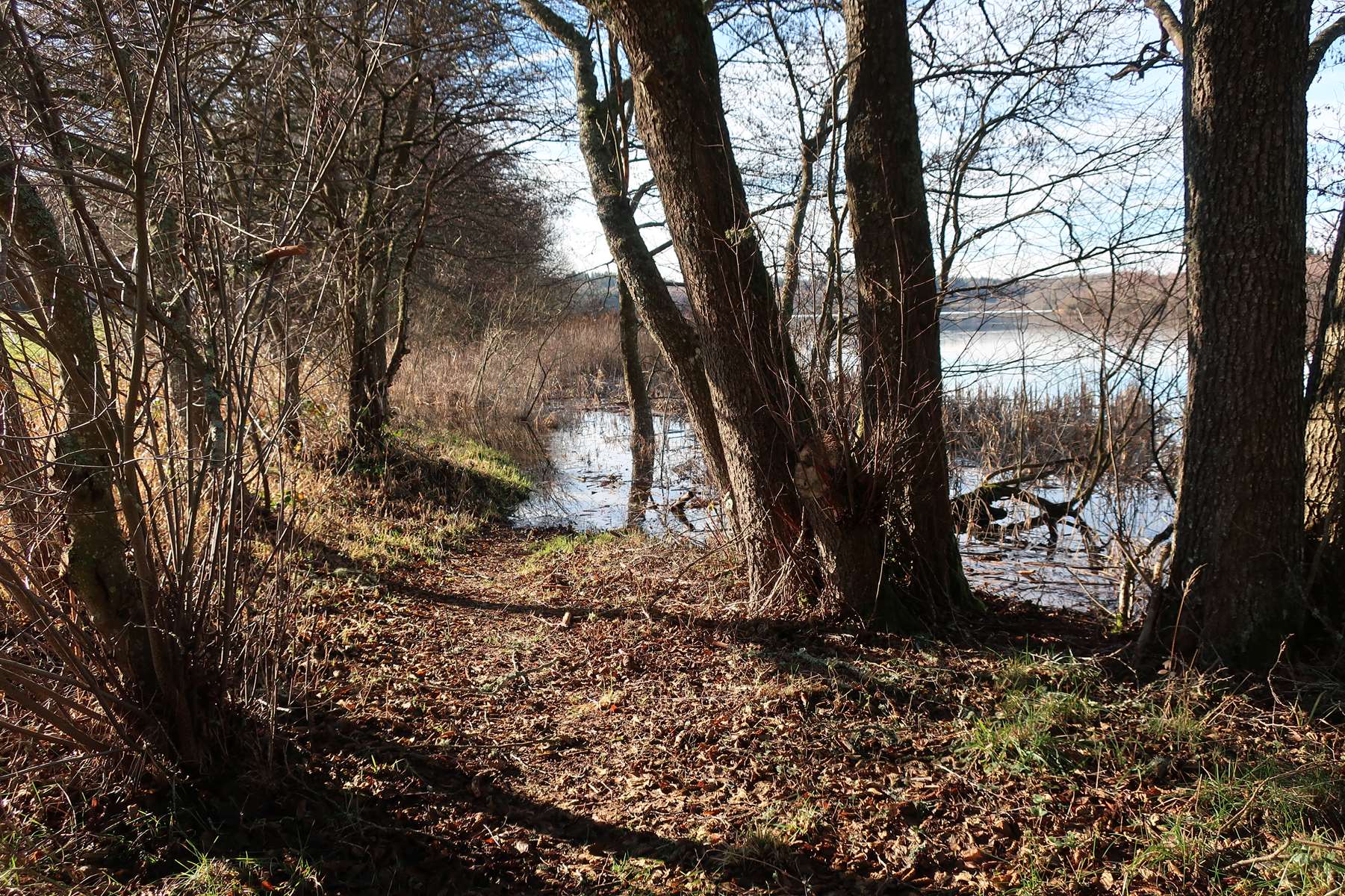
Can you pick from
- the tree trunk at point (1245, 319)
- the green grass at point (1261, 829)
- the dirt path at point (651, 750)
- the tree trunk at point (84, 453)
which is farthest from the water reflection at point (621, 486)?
the tree trunk at point (84, 453)

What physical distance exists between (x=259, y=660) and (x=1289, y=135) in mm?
4929

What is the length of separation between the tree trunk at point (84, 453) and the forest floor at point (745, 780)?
1.99ft

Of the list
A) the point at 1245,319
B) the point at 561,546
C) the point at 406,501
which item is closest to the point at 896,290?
the point at 1245,319

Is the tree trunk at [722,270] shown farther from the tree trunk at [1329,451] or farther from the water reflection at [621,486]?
the tree trunk at [1329,451]

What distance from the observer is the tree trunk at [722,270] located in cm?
437

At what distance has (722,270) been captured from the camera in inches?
178

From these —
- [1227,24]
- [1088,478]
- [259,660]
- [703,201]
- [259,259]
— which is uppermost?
[1227,24]

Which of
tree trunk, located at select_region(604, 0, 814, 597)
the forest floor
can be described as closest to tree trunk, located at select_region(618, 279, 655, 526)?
tree trunk, located at select_region(604, 0, 814, 597)

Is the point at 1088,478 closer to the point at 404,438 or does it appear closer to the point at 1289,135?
the point at 1289,135

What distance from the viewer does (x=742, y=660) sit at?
4.33 metres

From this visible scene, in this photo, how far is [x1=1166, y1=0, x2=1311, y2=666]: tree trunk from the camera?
353cm

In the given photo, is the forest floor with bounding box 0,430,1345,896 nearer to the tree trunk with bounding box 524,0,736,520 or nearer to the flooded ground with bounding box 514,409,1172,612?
the flooded ground with bounding box 514,409,1172,612

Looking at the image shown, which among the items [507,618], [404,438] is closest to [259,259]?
[507,618]

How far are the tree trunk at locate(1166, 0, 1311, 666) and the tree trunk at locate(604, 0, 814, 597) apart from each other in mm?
1944
